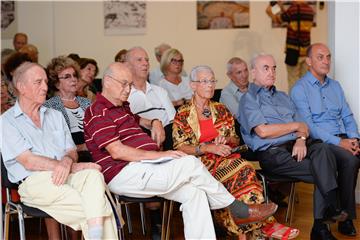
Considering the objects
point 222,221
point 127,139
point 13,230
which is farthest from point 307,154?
point 13,230

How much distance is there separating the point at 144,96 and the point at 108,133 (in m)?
1.24

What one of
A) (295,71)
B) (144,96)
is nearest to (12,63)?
(144,96)

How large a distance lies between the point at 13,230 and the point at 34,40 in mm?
3862

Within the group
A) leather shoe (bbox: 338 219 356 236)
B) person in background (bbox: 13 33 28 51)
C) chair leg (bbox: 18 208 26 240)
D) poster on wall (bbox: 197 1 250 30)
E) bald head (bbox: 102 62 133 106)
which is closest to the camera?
chair leg (bbox: 18 208 26 240)

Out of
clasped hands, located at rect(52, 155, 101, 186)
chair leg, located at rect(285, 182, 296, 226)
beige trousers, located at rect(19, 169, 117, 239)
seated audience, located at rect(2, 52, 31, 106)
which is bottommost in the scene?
Result: chair leg, located at rect(285, 182, 296, 226)

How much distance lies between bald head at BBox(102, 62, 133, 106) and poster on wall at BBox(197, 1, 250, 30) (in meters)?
5.11

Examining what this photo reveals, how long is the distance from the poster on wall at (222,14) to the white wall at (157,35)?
A: 0.25 feet

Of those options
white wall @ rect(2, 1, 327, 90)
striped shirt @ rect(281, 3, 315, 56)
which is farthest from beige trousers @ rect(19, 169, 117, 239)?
striped shirt @ rect(281, 3, 315, 56)

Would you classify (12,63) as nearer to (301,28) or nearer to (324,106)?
(324,106)

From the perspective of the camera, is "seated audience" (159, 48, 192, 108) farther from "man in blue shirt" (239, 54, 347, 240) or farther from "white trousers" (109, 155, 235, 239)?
"white trousers" (109, 155, 235, 239)

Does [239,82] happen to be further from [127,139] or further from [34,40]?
[34,40]

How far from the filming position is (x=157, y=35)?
9.04 meters

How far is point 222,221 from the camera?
14.9ft

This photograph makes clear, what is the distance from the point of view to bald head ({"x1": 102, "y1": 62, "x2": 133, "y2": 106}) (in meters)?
4.39
